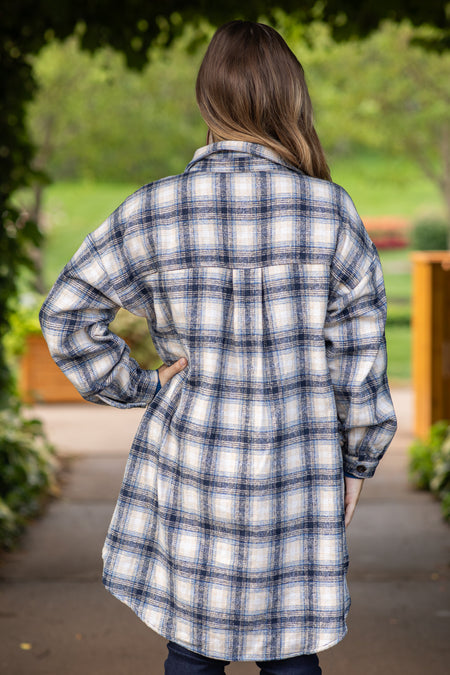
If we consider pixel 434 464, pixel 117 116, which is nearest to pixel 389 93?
pixel 117 116

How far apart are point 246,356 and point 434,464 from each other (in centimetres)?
409

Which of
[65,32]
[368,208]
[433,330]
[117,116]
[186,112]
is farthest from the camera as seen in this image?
[368,208]

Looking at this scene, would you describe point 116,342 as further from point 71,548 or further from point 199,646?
point 71,548

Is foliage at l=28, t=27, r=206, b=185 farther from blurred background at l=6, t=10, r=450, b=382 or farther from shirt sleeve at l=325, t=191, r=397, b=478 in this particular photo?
shirt sleeve at l=325, t=191, r=397, b=478

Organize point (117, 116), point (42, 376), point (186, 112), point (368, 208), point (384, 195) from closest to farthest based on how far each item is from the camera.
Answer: point (42, 376) → point (117, 116) → point (186, 112) → point (368, 208) → point (384, 195)

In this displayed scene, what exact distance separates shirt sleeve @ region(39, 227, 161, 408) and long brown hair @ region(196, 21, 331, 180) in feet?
1.19

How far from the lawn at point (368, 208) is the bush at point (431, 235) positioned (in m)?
0.75

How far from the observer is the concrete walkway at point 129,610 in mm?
2980

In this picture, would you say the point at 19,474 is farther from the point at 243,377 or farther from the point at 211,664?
the point at 243,377

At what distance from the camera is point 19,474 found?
16.2ft

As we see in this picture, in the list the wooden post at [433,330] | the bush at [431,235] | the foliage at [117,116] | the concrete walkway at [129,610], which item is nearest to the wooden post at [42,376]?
the concrete walkway at [129,610]

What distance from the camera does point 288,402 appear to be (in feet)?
5.54

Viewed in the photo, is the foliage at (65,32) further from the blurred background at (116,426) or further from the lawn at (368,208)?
the lawn at (368,208)

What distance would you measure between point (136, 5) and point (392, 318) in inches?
430
